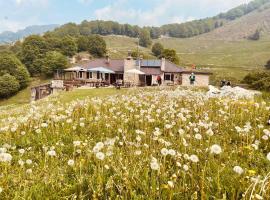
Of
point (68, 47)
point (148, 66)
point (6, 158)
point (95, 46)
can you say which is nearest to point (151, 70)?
point (148, 66)

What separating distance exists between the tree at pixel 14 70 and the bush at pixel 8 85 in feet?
11.1

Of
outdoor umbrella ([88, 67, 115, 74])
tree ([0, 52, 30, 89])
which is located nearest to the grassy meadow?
outdoor umbrella ([88, 67, 115, 74])

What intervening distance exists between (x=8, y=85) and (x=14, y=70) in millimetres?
11156

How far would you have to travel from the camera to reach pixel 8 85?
104250 mm

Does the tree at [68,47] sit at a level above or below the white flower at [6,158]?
above

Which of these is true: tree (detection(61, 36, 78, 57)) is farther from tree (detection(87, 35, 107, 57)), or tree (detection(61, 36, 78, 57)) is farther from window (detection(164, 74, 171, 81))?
window (detection(164, 74, 171, 81))

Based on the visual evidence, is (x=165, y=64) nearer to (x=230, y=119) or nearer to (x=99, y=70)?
(x=99, y=70)

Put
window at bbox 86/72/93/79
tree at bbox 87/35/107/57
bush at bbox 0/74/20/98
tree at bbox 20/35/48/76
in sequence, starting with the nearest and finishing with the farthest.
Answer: window at bbox 86/72/93/79, bush at bbox 0/74/20/98, tree at bbox 20/35/48/76, tree at bbox 87/35/107/57

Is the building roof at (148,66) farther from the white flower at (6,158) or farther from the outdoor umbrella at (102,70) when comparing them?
the white flower at (6,158)

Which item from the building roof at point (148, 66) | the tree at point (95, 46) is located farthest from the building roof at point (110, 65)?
the tree at point (95, 46)

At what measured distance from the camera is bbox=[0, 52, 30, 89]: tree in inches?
4409

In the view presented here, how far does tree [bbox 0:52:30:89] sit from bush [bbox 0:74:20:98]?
3.39m

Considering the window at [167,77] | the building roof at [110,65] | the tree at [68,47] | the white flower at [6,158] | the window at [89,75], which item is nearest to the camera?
the white flower at [6,158]

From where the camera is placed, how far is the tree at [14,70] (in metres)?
112
